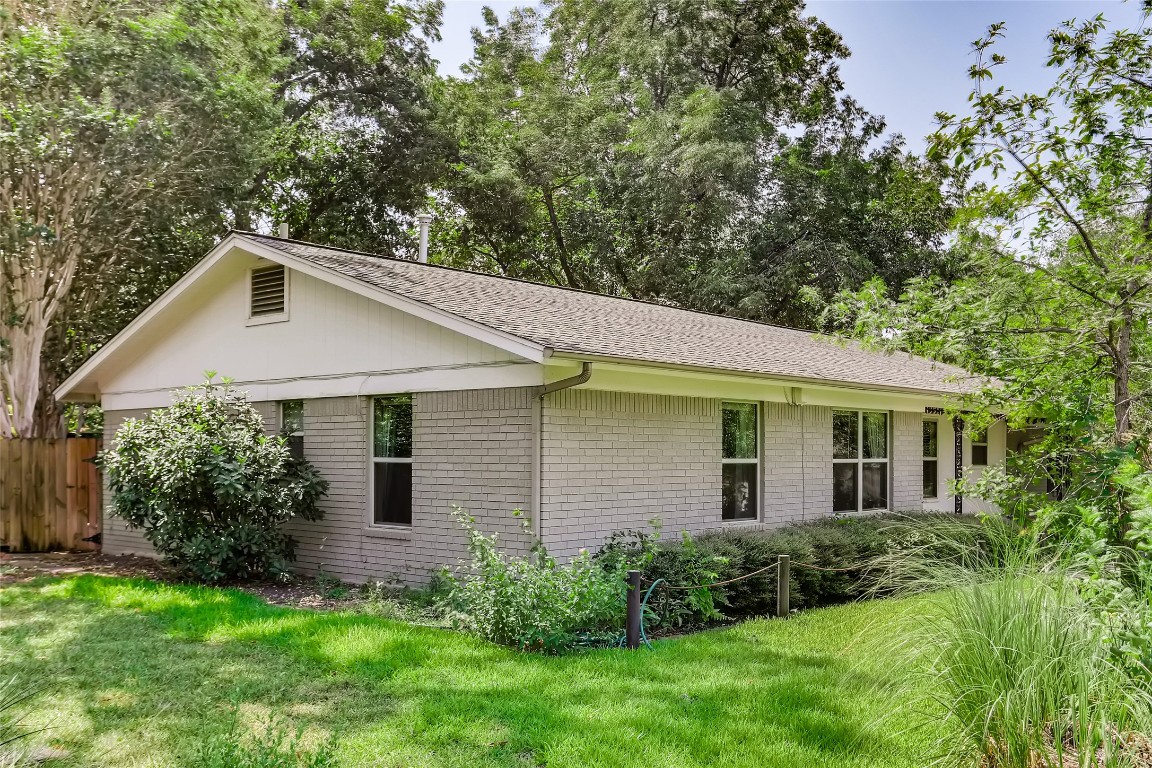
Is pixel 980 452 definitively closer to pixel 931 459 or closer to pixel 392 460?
pixel 931 459

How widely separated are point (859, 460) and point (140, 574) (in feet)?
35.9

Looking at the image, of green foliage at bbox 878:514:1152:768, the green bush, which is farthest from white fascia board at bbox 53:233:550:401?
green foliage at bbox 878:514:1152:768

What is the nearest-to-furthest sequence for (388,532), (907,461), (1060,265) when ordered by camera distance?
(1060,265)
(388,532)
(907,461)

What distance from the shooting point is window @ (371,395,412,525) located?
1104 centimetres

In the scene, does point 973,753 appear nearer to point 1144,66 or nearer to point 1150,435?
point 1150,435

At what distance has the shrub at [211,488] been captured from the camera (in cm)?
1095

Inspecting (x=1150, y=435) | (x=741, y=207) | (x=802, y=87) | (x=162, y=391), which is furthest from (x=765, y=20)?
(x=1150, y=435)

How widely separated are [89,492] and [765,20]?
76.6ft

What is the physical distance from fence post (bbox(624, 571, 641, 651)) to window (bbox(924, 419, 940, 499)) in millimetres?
9936

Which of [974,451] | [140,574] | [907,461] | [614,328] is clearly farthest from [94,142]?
[974,451]

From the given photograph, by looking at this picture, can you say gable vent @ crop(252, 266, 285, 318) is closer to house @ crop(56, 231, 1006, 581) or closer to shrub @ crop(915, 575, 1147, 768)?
house @ crop(56, 231, 1006, 581)

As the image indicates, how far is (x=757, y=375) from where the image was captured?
11.0 m

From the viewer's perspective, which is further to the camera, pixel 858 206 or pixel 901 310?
pixel 858 206

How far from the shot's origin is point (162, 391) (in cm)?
1413
